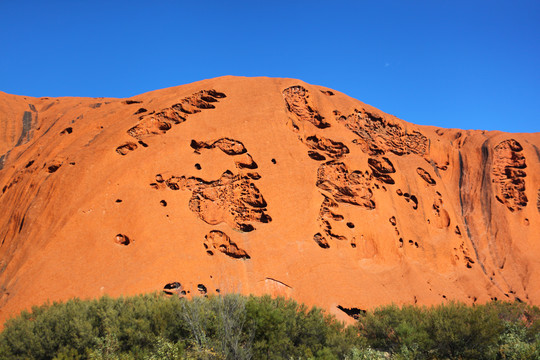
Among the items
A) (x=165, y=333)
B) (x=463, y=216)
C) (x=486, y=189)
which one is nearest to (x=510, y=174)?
(x=486, y=189)

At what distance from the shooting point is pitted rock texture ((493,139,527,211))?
33.9 m

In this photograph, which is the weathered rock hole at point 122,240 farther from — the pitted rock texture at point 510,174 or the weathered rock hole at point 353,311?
the pitted rock texture at point 510,174

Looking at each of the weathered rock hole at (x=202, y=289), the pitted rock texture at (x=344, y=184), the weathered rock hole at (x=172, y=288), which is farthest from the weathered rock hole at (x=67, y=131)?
the pitted rock texture at (x=344, y=184)

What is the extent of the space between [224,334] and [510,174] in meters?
31.2

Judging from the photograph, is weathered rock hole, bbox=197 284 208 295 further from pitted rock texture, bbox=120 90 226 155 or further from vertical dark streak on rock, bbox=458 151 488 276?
vertical dark streak on rock, bbox=458 151 488 276

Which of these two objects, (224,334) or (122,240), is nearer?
(224,334)

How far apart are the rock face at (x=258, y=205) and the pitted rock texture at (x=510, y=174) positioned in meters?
0.11

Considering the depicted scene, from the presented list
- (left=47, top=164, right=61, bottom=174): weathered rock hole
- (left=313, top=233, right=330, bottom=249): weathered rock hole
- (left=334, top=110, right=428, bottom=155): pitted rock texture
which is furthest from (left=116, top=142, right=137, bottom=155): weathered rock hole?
(left=334, top=110, right=428, bottom=155): pitted rock texture

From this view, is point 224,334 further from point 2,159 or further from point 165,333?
point 2,159

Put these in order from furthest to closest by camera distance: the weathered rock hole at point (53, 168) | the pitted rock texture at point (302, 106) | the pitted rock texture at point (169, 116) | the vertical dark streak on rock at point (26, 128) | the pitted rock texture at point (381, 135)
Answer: the vertical dark streak on rock at point (26, 128) → the pitted rock texture at point (381, 135) → the pitted rock texture at point (302, 106) → the pitted rock texture at point (169, 116) → the weathered rock hole at point (53, 168)

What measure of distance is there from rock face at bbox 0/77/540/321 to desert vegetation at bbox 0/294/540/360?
3.89 meters

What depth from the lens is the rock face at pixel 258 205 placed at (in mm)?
21125

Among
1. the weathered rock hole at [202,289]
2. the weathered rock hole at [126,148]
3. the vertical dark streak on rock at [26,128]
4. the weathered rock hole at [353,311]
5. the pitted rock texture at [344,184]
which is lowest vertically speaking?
the weathered rock hole at [353,311]

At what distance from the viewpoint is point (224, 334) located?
1343cm
